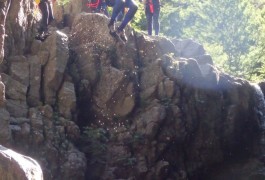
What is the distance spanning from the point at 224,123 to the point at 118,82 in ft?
13.2

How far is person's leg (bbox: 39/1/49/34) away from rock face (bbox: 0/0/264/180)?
0.42 meters

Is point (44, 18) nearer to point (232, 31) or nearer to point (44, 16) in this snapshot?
point (44, 16)

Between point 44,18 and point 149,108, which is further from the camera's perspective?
point 44,18

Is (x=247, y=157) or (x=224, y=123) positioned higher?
(x=224, y=123)

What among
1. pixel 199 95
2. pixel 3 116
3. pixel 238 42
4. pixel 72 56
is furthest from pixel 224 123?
pixel 238 42

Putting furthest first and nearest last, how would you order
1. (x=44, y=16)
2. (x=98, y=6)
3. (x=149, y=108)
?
1. (x=98, y=6)
2. (x=44, y=16)
3. (x=149, y=108)

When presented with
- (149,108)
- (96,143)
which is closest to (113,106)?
(149,108)

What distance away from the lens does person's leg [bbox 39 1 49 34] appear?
12148 millimetres

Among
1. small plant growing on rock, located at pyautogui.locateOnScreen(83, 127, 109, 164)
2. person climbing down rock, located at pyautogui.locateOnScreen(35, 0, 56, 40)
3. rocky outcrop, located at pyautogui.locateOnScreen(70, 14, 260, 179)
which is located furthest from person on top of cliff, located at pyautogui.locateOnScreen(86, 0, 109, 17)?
small plant growing on rock, located at pyautogui.locateOnScreen(83, 127, 109, 164)

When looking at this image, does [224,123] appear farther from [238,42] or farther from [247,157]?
[238,42]

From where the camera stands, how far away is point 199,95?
13.5m

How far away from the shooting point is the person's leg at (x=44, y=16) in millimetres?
12148

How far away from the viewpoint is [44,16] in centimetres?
1240

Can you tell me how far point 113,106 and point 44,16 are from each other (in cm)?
328
